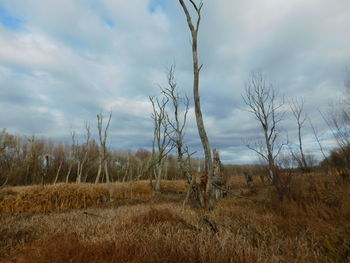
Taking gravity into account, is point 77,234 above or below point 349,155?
below

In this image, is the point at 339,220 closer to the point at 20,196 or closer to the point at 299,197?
the point at 299,197

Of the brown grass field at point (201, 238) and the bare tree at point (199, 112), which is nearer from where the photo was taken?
the brown grass field at point (201, 238)

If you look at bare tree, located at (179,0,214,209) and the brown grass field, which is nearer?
the brown grass field

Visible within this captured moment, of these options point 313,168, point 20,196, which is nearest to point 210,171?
point 20,196

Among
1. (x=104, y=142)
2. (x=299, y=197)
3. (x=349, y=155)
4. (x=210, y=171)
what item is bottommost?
(x=299, y=197)

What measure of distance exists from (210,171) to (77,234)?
4.37 m

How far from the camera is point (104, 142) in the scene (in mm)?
12516

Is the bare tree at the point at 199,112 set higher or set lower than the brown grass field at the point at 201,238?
higher

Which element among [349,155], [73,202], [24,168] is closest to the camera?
[349,155]

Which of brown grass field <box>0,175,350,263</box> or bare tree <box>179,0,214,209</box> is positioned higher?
bare tree <box>179,0,214,209</box>

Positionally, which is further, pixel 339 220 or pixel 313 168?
pixel 313 168

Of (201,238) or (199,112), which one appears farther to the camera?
(199,112)

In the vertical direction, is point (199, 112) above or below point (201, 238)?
above

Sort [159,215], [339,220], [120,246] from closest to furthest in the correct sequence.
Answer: [120,246] < [339,220] < [159,215]
